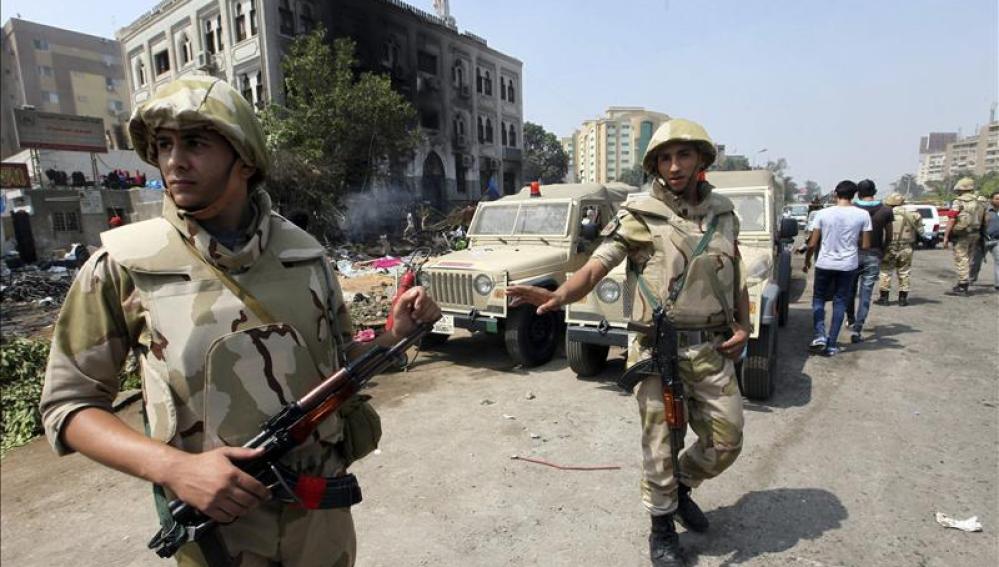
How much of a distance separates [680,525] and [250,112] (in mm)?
2674

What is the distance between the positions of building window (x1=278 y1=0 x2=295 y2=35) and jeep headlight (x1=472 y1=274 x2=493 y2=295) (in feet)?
63.1

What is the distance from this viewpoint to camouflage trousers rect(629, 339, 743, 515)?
238 centimetres

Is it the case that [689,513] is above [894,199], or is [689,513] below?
below

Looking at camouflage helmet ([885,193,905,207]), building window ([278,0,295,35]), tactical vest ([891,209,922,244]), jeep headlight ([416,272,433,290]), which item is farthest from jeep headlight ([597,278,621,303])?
building window ([278,0,295,35])

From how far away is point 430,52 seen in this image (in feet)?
86.4

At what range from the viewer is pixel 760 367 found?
4.18m

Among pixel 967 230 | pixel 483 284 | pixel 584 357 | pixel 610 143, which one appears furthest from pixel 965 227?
pixel 610 143

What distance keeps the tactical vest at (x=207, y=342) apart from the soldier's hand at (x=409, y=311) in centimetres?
23

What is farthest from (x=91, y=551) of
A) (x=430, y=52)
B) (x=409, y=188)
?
(x=430, y=52)

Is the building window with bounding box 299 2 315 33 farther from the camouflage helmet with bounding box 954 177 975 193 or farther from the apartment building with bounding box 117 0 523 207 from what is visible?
the camouflage helmet with bounding box 954 177 975 193

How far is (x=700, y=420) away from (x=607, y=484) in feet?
3.15

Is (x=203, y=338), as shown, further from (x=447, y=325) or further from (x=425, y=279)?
(x=425, y=279)

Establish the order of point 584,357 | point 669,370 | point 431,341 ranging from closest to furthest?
point 669,370 < point 584,357 < point 431,341

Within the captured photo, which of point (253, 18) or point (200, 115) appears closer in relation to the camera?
point (200, 115)
